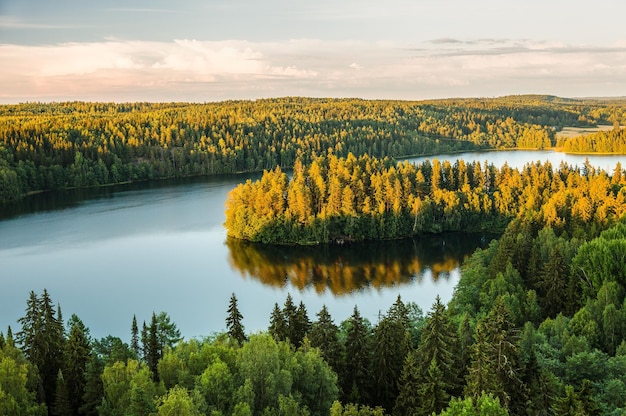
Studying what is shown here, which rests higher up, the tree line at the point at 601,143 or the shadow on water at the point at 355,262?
the tree line at the point at 601,143

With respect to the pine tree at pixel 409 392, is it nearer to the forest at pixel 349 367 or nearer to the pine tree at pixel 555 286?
the forest at pixel 349 367

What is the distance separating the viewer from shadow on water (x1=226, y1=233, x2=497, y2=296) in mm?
56312

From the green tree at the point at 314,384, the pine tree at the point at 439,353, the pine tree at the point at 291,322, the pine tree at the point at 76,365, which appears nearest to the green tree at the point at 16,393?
the pine tree at the point at 76,365

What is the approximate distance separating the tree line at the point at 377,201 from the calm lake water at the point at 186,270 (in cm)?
274

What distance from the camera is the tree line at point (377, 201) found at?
72.2 metres

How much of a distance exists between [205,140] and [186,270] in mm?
85094

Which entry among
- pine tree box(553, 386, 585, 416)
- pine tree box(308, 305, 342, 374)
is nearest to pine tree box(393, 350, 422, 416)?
pine tree box(308, 305, 342, 374)

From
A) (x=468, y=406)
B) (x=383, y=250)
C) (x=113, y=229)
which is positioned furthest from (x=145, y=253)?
(x=468, y=406)

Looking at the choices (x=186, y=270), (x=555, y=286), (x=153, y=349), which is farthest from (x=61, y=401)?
(x=186, y=270)

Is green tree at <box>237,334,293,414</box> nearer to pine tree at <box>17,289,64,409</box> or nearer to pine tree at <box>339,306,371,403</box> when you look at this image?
pine tree at <box>339,306,371,403</box>

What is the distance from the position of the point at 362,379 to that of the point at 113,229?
180ft

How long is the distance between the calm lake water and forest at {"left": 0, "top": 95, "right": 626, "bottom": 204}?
25.8 metres

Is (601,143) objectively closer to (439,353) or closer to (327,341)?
(327,341)

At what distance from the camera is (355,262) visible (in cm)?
6344
